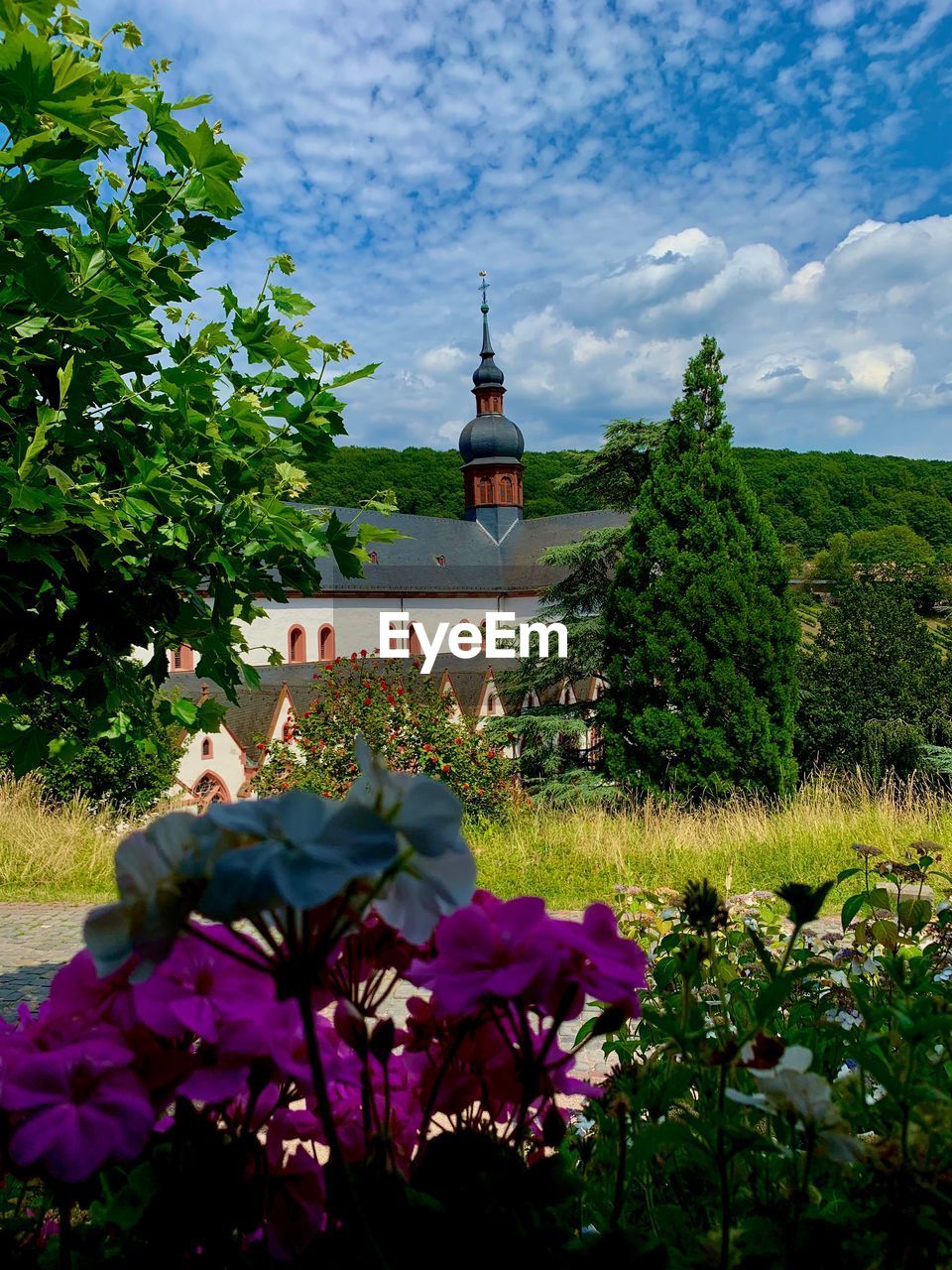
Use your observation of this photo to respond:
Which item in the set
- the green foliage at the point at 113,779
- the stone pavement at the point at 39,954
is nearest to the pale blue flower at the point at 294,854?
the stone pavement at the point at 39,954

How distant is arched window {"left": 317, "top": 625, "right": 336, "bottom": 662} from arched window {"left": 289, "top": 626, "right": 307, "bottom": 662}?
3.31 feet

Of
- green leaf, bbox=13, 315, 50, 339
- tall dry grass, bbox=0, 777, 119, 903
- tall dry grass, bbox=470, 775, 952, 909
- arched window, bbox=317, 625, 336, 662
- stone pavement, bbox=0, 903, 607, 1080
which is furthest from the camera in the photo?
arched window, bbox=317, 625, 336, 662

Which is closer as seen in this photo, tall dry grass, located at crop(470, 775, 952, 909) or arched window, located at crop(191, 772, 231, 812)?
tall dry grass, located at crop(470, 775, 952, 909)

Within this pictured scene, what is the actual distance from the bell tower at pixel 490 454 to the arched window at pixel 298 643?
47.1ft

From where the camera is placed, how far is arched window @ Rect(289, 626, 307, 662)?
44844 millimetres

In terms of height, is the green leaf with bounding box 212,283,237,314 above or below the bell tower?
below

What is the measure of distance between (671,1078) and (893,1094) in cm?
22

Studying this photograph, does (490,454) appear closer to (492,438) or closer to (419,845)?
(492,438)

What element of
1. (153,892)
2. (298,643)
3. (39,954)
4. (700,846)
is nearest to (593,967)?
(153,892)

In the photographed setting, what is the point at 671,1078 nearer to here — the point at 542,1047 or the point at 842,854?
the point at 542,1047

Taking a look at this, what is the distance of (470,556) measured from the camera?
53.2 metres

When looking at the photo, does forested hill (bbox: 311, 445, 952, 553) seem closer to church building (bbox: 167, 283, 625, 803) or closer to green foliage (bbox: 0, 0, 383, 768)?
church building (bbox: 167, 283, 625, 803)

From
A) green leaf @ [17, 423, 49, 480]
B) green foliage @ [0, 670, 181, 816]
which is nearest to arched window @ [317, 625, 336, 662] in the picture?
green foliage @ [0, 670, 181, 816]

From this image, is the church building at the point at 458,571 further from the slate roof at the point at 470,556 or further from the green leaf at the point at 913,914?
the green leaf at the point at 913,914
